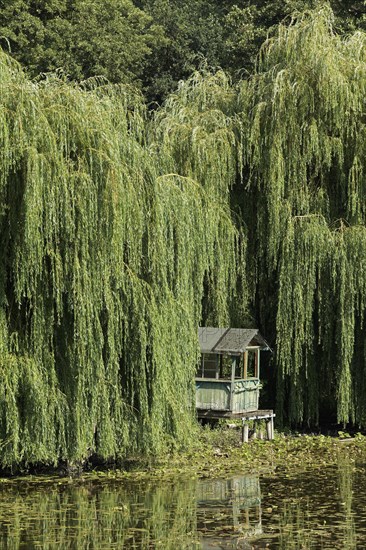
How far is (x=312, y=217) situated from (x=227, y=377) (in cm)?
360

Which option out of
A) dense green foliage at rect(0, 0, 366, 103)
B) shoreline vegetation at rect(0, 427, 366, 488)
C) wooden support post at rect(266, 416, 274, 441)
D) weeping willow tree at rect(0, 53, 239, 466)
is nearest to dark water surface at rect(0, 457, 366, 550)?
shoreline vegetation at rect(0, 427, 366, 488)

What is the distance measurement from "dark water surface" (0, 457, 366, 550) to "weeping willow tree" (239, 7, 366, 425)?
16.6ft

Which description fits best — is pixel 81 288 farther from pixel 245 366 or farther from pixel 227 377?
pixel 227 377

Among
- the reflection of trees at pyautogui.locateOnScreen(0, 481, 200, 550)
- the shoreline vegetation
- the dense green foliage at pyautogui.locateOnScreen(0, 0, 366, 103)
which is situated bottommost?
the reflection of trees at pyautogui.locateOnScreen(0, 481, 200, 550)

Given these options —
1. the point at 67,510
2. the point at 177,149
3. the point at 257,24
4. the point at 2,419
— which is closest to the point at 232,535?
the point at 67,510

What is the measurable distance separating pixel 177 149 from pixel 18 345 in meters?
7.38

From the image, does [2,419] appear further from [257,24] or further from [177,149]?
[257,24]

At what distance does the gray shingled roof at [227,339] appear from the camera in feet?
69.3

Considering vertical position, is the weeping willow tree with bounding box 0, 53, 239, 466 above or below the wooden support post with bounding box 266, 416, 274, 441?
above

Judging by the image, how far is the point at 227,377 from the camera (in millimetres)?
22219

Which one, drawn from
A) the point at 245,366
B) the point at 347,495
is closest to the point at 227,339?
the point at 245,366

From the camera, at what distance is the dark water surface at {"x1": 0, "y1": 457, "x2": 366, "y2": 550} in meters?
12.9

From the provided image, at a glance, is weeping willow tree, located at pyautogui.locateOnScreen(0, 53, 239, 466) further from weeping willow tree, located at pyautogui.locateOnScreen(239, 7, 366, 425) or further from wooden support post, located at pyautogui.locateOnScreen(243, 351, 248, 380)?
weeping willow tree, located at pyautogui.locateOnScreen(239, 7, 366, 425)

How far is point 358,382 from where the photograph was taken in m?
22.7
